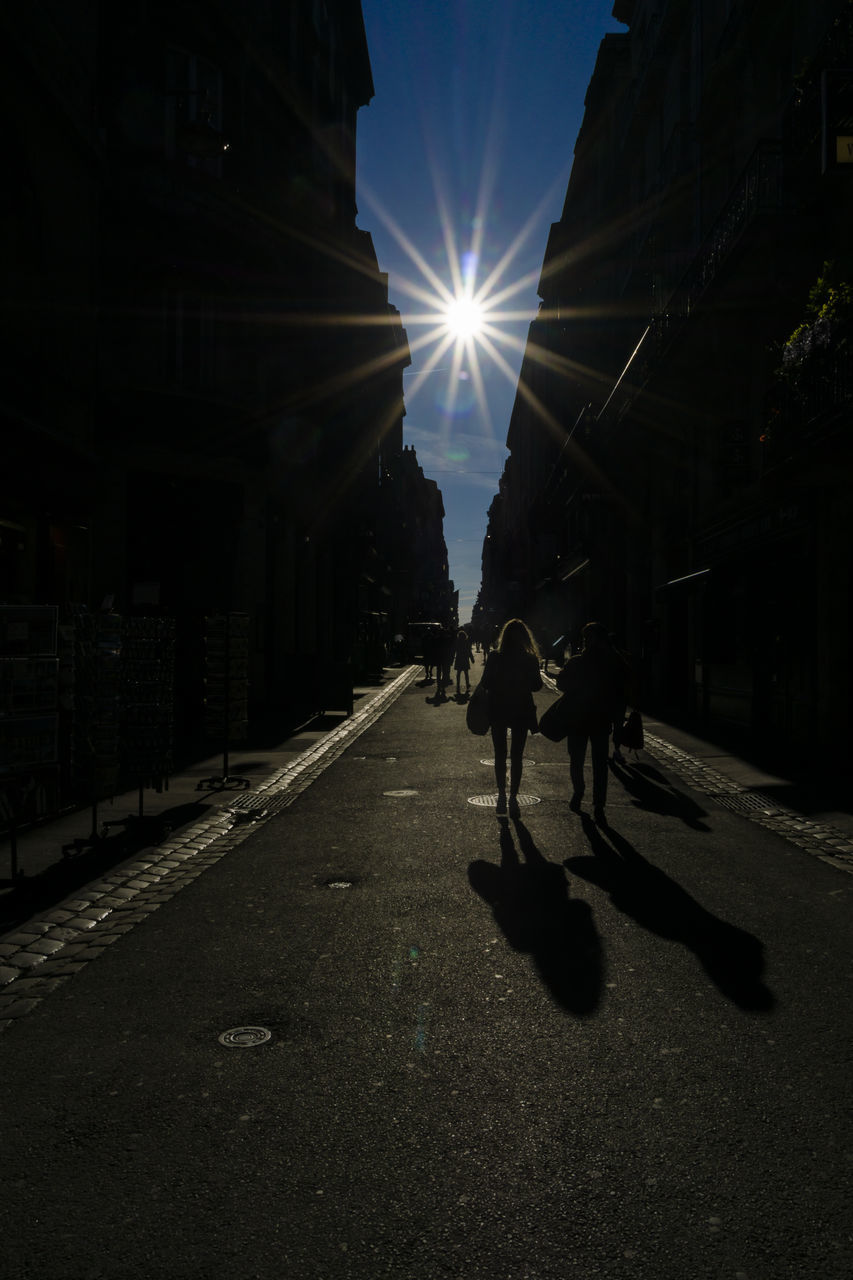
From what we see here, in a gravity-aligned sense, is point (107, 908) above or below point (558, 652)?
below

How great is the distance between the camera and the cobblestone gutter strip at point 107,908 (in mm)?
5145

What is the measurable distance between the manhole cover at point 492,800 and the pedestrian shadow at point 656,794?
107cm

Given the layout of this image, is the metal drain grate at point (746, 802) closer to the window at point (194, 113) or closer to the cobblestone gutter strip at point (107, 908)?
the cobblestone gutter strip at point (107, 908)

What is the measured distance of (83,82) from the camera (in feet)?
56.4

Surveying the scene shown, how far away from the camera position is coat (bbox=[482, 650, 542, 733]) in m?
10.1

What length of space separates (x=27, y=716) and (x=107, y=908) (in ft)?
4.78

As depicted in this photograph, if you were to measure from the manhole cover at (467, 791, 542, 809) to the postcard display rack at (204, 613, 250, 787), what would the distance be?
283cm

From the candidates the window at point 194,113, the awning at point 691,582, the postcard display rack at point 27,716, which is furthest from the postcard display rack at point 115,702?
the window at point 194,113

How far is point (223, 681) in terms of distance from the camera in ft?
38.9

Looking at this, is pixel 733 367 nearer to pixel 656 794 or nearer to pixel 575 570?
pixel 656 794

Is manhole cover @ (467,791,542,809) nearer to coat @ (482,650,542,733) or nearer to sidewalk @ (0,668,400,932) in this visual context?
coat @ (482,650,542,733)

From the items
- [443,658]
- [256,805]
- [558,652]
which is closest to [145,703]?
[256,805]

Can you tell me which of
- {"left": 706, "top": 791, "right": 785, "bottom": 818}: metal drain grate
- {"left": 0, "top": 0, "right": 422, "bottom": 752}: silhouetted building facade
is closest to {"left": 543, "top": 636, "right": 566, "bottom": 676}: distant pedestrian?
{"left": 0, "top": 0, "right": 422, "bottom": 752}: silhouetted building facade

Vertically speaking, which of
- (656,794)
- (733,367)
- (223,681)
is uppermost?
(733,367)
